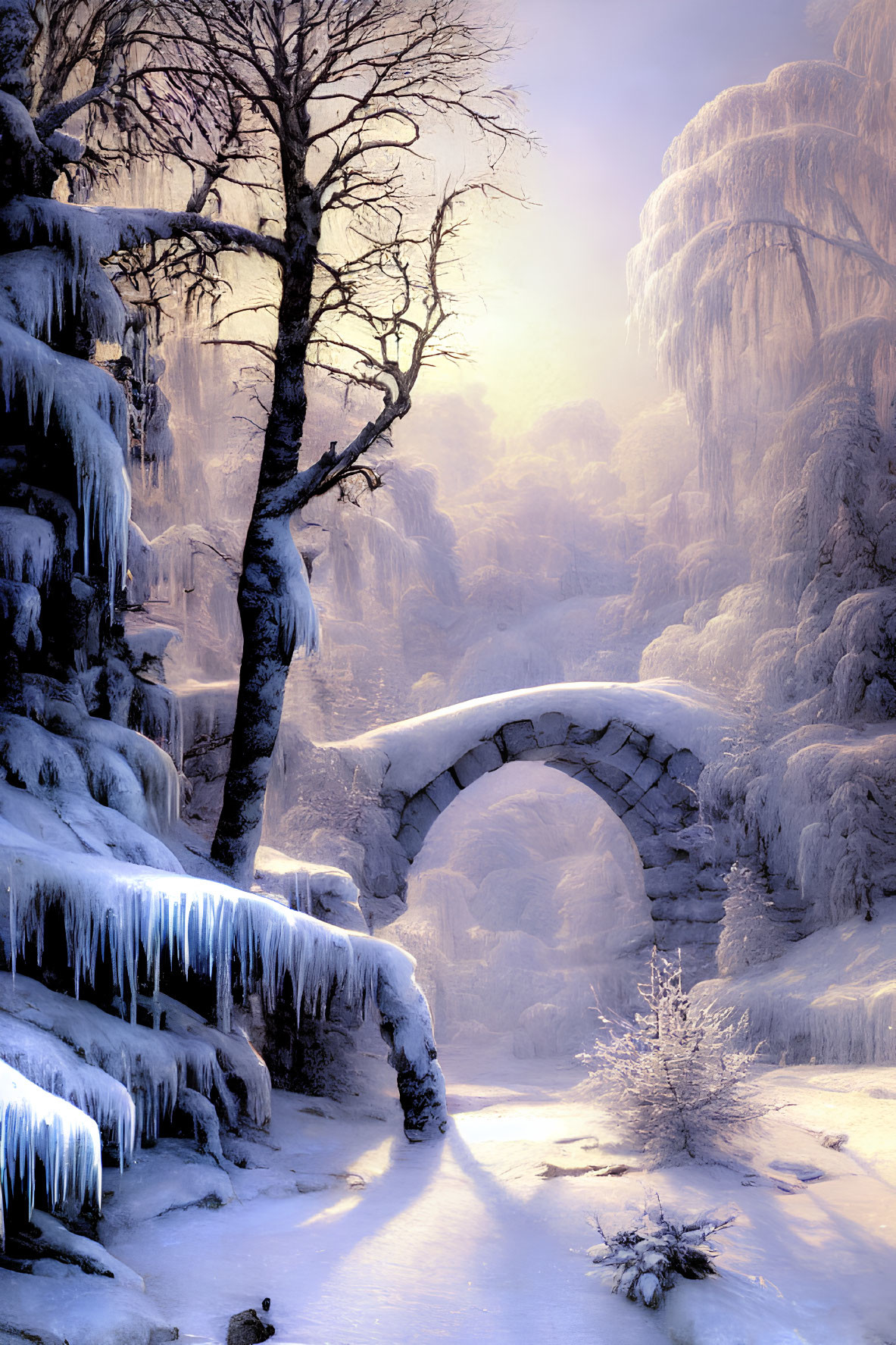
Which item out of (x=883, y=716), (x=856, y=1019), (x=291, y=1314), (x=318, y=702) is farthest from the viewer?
(x=318, y=702)

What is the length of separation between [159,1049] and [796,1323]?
7.83 ft

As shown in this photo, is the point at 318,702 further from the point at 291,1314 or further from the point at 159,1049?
the point at 291,1314

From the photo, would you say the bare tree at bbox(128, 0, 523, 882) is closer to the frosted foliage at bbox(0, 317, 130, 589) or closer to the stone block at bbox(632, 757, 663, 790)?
Answer: the frosted foliage at bbox(0, 317, 130, 589)

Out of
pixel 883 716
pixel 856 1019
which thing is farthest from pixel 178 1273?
pixel 883 716

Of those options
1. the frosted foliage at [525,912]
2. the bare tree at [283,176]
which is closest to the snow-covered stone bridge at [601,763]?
the frosted foliage at [525,912]

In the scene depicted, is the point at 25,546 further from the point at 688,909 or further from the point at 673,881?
the point at 688,909

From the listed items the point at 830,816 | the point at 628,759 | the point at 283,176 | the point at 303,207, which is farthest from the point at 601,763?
the point at 283,176

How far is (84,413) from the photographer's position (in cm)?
425

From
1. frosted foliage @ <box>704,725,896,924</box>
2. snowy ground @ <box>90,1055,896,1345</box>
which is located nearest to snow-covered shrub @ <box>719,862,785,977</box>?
frosted foliage @ <box>704,725,896,924</box>

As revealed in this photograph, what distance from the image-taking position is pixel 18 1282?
2648mm

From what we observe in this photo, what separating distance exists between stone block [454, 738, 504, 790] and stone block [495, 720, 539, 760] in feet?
0.32

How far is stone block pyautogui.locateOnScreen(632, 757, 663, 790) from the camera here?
9.03m

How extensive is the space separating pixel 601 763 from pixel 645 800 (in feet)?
1.70

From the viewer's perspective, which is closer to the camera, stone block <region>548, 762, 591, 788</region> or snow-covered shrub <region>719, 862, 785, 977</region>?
snow-covered shrub <region>719, 862, 785, 977</region>
